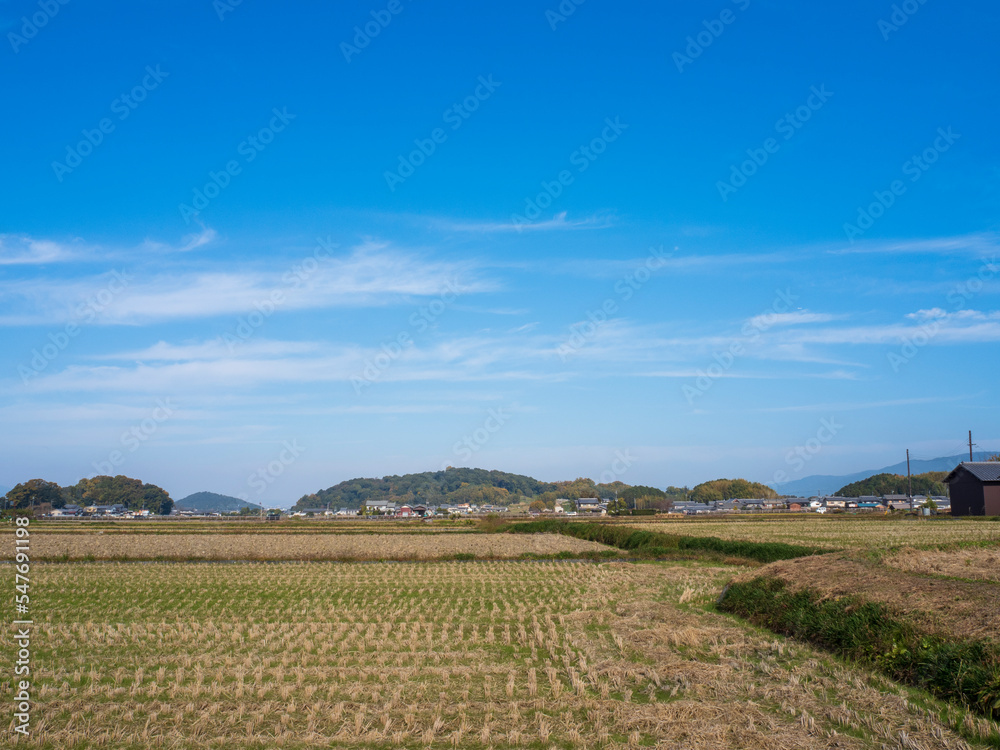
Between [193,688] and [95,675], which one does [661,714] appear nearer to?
[193,688]

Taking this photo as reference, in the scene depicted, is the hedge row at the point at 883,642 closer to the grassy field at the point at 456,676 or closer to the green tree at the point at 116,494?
the grassy field at the point at 456,676

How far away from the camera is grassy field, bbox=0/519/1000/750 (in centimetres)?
862

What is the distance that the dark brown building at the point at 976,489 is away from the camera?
58.8 metres

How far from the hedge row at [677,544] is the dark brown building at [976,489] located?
34.0 m

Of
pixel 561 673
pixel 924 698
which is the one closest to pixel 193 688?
pixel 561 673

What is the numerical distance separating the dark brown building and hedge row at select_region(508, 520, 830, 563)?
33961mm

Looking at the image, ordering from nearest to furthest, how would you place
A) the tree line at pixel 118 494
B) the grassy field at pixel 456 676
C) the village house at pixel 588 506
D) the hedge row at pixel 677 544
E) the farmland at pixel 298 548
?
1. the grassy field at pixel 456 676
2. the hedge row at pixel 677 544
3. the farmland at pixel 298 548
4. the village house at pixel 588 506
5. the tree line at pixel 118 494

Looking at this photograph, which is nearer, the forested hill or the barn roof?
the barn roof

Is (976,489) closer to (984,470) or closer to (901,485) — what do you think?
(984,470)

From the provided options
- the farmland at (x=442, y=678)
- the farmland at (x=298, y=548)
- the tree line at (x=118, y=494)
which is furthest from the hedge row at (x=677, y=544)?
the tree line at (x=118, y=494)

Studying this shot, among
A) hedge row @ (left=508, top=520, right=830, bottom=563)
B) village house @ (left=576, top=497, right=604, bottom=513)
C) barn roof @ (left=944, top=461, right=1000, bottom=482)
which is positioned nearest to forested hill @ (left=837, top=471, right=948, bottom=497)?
village house @ (left=576, top=497, right=604, bottom=513)

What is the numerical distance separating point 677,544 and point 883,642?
28024 millimetres

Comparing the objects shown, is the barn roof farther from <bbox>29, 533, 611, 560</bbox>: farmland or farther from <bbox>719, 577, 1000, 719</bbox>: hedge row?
<bbox>719, 577, 1000, 719</bbox>: hedge row

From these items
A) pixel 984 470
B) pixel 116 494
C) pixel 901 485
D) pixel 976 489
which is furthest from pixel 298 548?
pixel 116 494
